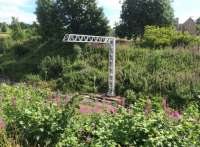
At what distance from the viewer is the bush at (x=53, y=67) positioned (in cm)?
2639

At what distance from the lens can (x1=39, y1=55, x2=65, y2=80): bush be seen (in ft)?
86.6

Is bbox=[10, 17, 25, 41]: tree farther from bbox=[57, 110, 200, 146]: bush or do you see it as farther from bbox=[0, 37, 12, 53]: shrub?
bbox=[57, 110, 200, 146]: bush

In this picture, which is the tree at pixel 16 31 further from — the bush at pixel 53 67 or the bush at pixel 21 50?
the bush at pixel 53 67

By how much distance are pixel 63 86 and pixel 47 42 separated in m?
9.83

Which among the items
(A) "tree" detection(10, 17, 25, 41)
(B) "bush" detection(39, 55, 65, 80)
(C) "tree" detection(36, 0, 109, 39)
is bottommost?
(B) "bush" detection(39, 55, 65, 80)

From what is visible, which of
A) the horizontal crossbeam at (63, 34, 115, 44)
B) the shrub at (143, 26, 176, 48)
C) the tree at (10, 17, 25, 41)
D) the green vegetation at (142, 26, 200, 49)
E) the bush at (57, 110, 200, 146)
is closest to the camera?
the bush at (57, 110, 200, 146)

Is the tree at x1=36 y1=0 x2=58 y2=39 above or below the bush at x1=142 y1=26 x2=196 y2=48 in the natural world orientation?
above

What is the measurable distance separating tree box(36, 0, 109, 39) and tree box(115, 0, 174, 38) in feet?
6.49

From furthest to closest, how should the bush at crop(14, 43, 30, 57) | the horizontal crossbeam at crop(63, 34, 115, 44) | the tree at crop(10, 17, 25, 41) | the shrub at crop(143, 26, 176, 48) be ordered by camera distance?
the tree at crop(10, 17, 25, 41) < the bush at crop(14, 43, 30, 57) < the shrub at crop(143, 26, 176, 48) < the horizontal crossbeam at crop(63, 34, 115, 44)

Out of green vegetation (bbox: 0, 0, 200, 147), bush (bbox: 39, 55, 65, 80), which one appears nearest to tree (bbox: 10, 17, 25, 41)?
green vegetation (bbox: 0, 0, 200, 147)

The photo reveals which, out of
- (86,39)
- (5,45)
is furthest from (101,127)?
(5,45)

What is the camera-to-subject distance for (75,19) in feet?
101

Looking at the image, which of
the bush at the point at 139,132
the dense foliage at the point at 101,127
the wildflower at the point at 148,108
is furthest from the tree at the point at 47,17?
the bush at the point at 139,132

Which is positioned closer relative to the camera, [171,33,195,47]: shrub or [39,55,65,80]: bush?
[171,33,195,47]: shrub
